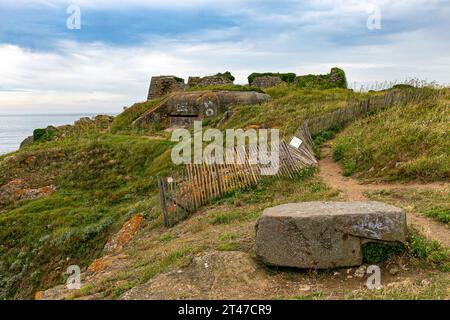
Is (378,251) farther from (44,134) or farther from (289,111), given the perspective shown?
(44,134)

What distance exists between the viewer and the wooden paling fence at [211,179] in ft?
31.0

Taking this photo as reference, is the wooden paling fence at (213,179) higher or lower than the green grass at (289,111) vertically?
lower

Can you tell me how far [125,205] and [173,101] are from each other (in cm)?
1125

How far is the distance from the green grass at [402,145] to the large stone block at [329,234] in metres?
4.59

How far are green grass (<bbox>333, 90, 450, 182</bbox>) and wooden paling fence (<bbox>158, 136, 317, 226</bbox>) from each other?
1.85m

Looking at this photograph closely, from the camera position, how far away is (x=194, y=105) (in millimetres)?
22734

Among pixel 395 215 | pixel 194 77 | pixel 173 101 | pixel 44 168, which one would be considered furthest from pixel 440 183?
pixel 194 77

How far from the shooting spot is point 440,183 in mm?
8945

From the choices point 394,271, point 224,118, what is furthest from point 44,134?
point 394,271

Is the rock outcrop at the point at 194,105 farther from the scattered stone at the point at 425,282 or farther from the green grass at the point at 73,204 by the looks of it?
the scattered stone at the point at 425,282

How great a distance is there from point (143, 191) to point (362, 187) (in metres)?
7.75

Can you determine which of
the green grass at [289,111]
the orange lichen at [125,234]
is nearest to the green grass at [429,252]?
the orange lichen at [125,234]

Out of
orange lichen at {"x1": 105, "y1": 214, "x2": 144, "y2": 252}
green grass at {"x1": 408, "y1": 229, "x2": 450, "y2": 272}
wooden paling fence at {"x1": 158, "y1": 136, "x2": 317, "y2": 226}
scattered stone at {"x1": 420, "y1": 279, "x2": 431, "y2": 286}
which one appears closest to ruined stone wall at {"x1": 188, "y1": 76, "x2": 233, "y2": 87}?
wooden paling fence at {"x1": 158, "y1": 136, "x2": 317, "y2": 226}

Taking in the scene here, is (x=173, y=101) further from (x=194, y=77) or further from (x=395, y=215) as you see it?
(x=395, y=215)
